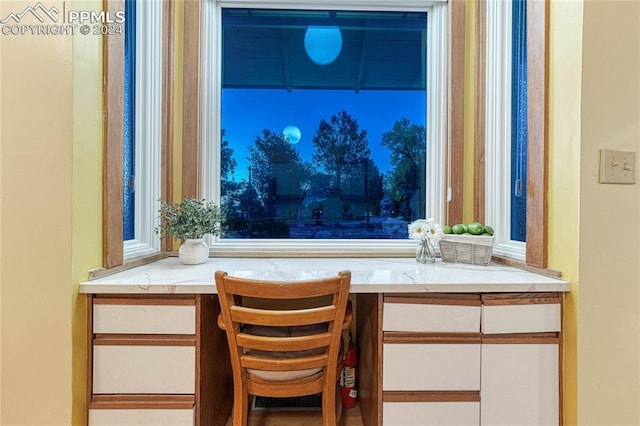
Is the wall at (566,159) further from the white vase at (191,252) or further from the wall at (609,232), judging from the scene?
the white vase at (191,252)

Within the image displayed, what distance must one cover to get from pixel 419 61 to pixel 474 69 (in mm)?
328

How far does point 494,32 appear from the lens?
1886 millimetres

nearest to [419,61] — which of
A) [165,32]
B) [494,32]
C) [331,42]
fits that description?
[494,32]

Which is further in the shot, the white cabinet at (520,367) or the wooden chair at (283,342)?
the white cabinet at (520,367)

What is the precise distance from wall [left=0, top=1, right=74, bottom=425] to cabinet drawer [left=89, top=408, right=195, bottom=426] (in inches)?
8.8

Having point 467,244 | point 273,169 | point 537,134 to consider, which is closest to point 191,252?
point 273,169

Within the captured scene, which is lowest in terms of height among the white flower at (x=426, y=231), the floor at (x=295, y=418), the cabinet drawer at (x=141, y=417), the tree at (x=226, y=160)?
the floor at (x=295, y=418)

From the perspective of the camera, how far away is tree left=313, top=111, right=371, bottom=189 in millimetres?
2092

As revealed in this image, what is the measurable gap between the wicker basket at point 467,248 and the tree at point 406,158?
408mm

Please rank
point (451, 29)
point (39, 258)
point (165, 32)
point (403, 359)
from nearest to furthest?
point (39, 258)
point (403, 359)
point (165, 32)
point (451, 29)

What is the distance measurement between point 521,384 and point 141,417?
143cm

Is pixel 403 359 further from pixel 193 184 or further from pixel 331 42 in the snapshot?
pixel 331 42

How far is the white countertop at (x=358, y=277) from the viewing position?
4.11ft

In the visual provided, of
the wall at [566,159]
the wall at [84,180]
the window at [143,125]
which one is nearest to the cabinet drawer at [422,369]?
the wall at [566,159]
